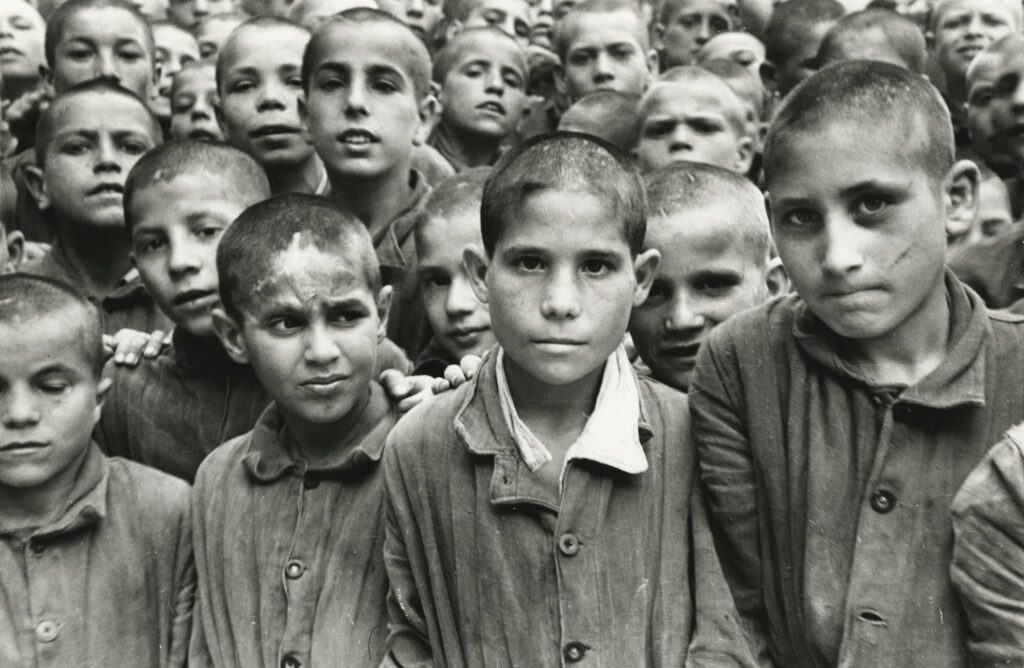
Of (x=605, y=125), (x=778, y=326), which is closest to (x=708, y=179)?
(x=778, y=326)

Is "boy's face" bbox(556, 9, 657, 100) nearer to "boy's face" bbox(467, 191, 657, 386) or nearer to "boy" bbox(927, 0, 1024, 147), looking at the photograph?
"boy" bbox(927, 0, 1024, 147)

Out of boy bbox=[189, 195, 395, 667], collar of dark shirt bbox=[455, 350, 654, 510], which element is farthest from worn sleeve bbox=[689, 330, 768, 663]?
boy bbox=[189, 195, 395, 667]

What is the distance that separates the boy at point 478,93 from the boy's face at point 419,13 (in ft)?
3.79

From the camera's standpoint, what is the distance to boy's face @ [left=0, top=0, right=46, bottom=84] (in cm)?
705

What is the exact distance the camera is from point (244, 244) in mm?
3266

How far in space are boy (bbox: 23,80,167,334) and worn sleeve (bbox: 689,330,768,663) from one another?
2881mm

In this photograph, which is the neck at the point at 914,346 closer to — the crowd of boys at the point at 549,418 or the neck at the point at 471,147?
the crowd of boys at the point at 549,418

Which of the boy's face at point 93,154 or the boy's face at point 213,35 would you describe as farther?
the boy's face at point 213,35

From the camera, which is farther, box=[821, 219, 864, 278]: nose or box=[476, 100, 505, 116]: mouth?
box=[476, 100, 505, 116]: mouth

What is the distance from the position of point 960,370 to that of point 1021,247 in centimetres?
188

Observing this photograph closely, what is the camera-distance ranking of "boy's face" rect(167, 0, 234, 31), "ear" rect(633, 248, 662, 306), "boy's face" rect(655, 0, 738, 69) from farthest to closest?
"boy's face" rect(167, 0, 234, 31)
"boy's face" rect(655, 0, 738, 69)
"ear" rect(633, 248, 662, 306)

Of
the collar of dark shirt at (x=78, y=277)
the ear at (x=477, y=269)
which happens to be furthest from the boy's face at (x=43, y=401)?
the collar of dark shirt at (x=78, y=277)

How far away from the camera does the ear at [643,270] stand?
9.10 feet

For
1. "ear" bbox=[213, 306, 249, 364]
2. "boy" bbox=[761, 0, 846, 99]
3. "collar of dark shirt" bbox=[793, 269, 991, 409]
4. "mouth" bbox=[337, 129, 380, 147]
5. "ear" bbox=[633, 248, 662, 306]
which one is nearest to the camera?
"collar of dark shirt" bbox=[793, 269, 991, 409]
